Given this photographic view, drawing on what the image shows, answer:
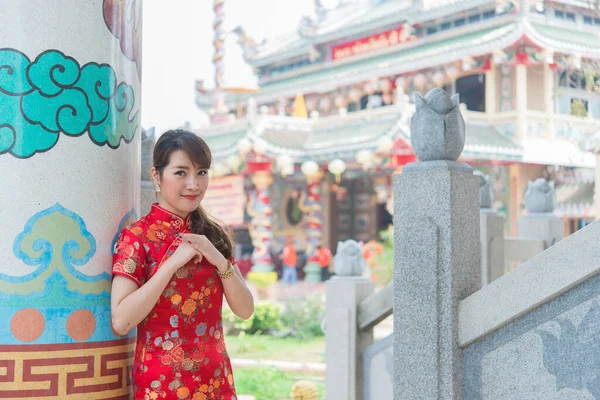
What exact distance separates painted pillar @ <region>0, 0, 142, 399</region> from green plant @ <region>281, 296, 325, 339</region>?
32.9ft

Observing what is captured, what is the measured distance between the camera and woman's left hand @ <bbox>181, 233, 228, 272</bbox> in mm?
1999

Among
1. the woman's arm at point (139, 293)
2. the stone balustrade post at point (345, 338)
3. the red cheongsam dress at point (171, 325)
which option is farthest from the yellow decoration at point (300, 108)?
the woman's arm at point (139, 293)

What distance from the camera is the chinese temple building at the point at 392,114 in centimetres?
1509

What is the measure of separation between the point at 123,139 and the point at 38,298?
0.52 meters

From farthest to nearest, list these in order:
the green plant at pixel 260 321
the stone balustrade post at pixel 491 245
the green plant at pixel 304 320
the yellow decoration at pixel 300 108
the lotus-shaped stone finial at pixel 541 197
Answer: the yellow decoration at pixel 300 108, the green plant at pixel 260 321, the green plant at pixel 304 320, the lotus-shaped stone finial at pixel 541 197, the stone balustrade post at pixel 491 245

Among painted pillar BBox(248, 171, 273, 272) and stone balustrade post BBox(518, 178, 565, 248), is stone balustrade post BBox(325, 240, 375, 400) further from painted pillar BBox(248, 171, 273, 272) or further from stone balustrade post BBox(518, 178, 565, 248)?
painted pillar BBox(248, 171, 273, 272)

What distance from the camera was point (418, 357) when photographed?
2.70 m

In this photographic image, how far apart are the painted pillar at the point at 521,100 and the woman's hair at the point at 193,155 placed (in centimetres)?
1375

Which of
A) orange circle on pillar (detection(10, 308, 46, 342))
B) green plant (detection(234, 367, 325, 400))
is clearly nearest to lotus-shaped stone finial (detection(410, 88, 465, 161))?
orange circle on pillar (detection(10, 308, 46, 342))

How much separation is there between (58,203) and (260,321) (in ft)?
34.1

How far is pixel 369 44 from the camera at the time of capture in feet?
64.2

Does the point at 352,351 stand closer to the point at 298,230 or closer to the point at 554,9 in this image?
the point at 554,9

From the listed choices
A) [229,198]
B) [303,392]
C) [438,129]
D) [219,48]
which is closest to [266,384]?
[303,392]

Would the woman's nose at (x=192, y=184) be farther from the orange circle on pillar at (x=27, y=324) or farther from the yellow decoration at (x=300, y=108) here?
the yellow decoration at (x=300, y=108)
